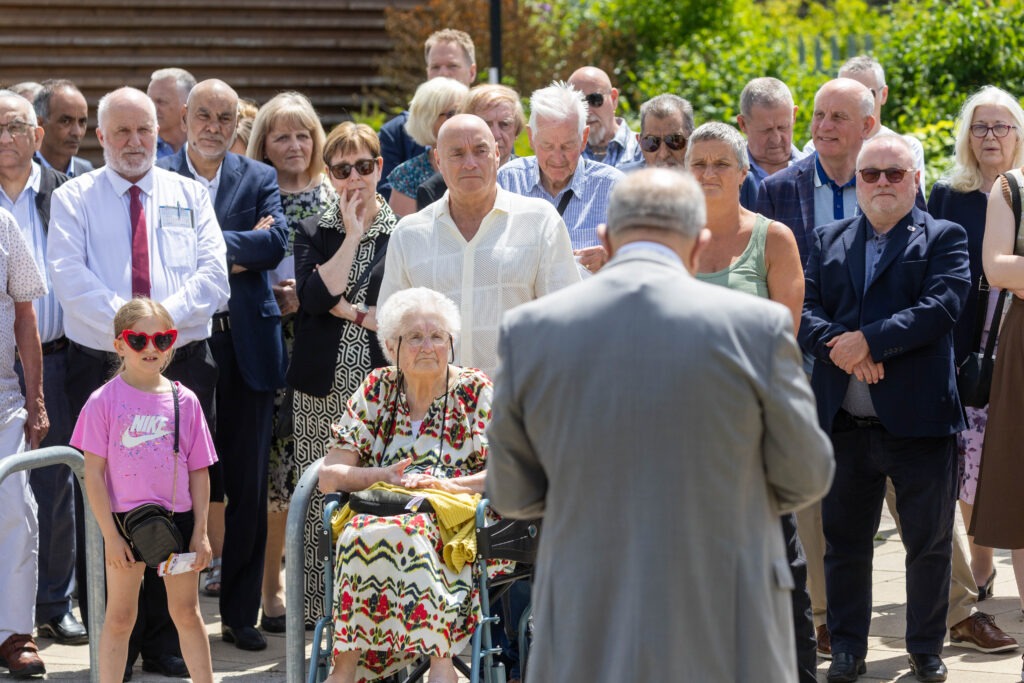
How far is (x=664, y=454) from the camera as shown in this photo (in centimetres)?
333

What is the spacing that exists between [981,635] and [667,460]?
3.63 metres

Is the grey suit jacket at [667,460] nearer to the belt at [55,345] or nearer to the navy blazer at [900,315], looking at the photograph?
the navy blazer at [900,315]

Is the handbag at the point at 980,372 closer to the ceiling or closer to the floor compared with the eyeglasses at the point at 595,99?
closer to the floor

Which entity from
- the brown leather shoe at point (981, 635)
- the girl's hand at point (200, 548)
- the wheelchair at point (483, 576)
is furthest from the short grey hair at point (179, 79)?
the brown leather shoe at point (981, 635)

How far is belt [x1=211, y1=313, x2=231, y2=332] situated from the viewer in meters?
7.20

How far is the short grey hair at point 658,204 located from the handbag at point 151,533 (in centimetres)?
282

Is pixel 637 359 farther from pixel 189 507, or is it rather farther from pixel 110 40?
pixel 110 40

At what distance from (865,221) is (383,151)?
336 cm

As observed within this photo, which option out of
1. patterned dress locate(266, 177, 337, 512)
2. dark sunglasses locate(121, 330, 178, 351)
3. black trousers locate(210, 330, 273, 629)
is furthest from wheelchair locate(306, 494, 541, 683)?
patterned dress locate(266, 177, 337, 512)

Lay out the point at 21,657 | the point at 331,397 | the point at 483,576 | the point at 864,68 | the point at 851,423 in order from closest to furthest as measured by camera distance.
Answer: the point at 483,576 < the point at 851,423 < the point at 21,657 < the point at 331,397 < the point at 864,68

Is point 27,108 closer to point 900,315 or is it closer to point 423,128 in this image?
point 423,128

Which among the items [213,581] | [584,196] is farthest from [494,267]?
[213,581]

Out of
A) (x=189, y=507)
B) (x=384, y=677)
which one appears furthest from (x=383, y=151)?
(x=384, y=677)

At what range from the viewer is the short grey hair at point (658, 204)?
3.46m
